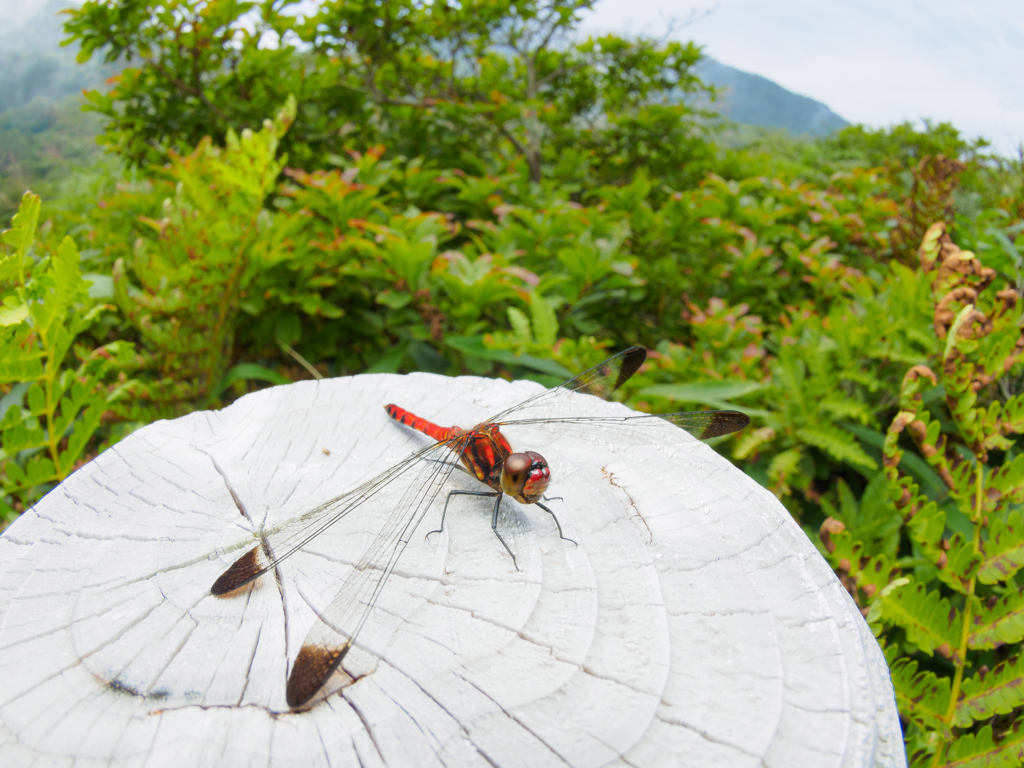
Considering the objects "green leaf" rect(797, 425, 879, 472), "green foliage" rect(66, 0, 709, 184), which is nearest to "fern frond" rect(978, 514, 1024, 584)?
"green leaf" rect(797, 425, 879, 472)

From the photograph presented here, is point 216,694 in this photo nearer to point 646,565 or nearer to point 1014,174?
point 646,565

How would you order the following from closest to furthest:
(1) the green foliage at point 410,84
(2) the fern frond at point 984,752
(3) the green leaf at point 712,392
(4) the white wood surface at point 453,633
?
(4) the white wood surface at point 453,633
(2) the fern frond at point 984,752
(3) the green leaf at point 712,392
(1) the green foliage at point 410,84

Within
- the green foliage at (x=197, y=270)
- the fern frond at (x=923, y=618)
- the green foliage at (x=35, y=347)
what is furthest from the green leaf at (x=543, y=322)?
the green foliage at (x=35, y=347)

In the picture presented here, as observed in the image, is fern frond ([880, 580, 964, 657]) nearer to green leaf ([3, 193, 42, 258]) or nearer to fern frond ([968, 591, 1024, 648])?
fern frond ([968, 591, 1024, 648])

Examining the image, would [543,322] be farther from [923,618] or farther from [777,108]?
[777,108]

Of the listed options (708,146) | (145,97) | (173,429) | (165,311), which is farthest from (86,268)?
(708,146)

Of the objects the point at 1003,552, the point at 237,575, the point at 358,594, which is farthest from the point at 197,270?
the point at 1003,552

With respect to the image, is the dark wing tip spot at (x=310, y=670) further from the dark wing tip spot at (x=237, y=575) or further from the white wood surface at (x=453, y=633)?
the dark wing tip spot at (x=237, y=575)
